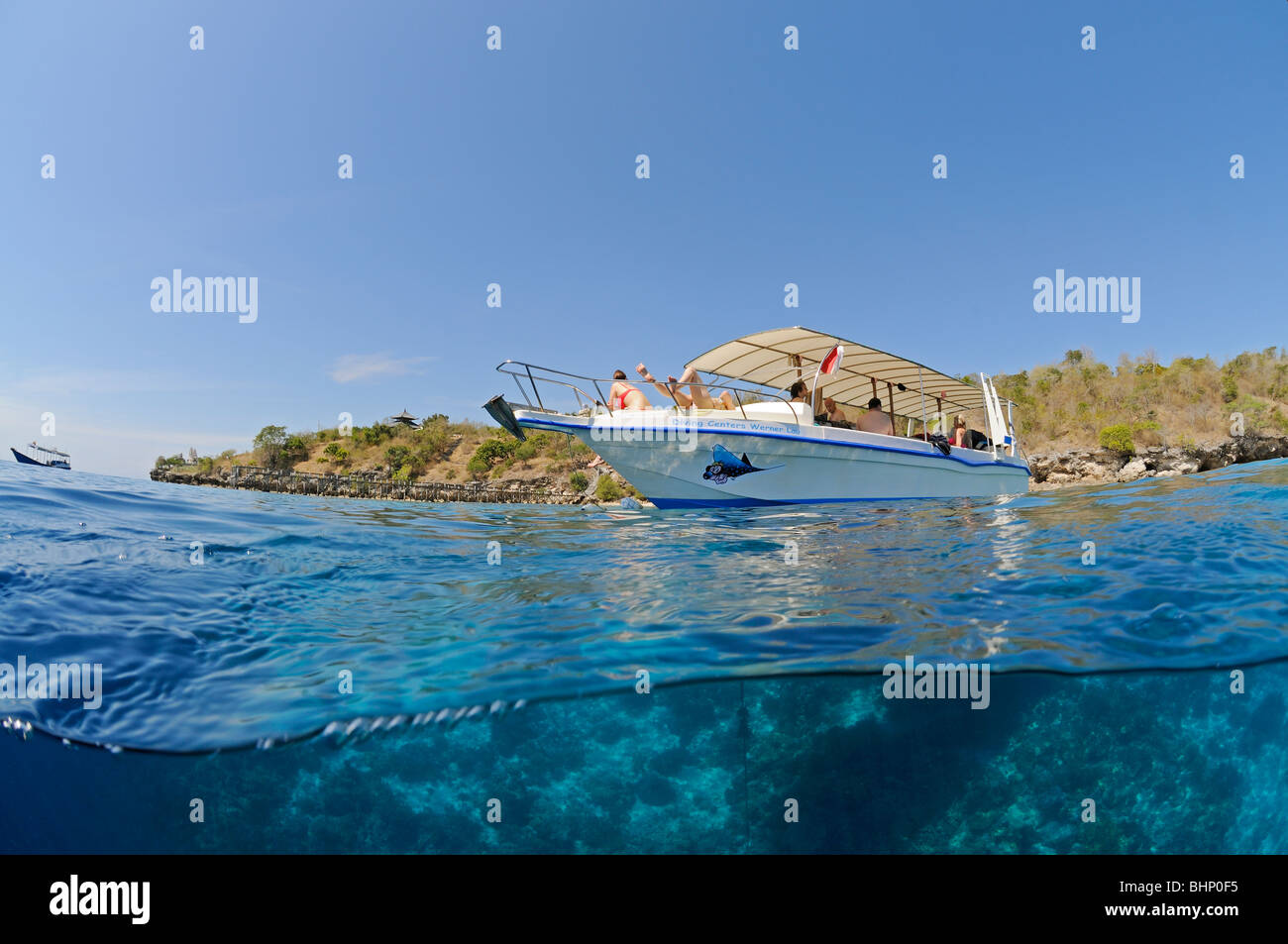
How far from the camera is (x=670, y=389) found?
37.9ft

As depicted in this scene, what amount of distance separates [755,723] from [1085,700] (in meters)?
2.96

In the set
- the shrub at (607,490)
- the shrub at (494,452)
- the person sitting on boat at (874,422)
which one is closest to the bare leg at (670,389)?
the person sitting on boat at (874,422)

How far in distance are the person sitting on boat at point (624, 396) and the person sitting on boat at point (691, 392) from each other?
0.38 m

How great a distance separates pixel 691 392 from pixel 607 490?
21316mm

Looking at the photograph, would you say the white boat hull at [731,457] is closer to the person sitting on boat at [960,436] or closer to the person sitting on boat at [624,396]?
the person sitting on boat at [624,396]

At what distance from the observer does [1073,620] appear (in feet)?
15.8

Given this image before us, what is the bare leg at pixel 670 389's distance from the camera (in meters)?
11.1
